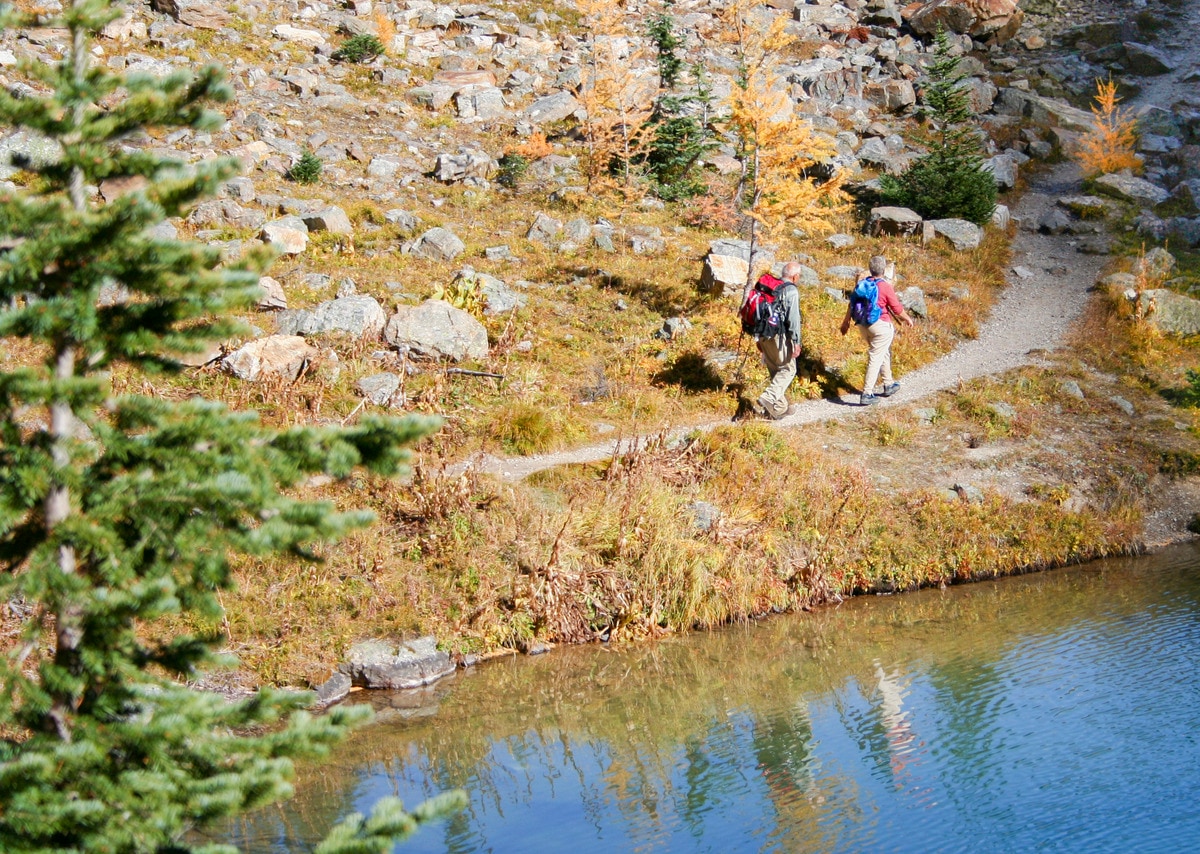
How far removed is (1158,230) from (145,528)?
28.2m

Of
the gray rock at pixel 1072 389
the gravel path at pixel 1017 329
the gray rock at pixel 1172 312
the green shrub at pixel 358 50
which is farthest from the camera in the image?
the green shrub at pixel 358 50

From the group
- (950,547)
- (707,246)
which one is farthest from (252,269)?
(707,246)

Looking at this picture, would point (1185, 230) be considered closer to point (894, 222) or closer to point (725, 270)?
point (894, 222)

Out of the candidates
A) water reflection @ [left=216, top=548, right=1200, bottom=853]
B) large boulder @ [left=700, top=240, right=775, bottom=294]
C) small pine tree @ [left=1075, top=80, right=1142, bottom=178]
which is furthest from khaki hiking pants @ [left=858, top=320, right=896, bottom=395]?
small pine tree @ [left=1075, top=80, right=1142, bottom=178]

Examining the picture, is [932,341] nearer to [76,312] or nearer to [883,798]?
[883,798]

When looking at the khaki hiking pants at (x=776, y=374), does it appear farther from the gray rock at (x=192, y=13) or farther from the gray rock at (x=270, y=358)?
the gray rock at (x=192, y=13)

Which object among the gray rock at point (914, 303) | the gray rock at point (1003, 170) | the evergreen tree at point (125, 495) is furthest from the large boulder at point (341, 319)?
the gray rock at point (1003, 170)

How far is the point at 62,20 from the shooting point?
15.8 feet

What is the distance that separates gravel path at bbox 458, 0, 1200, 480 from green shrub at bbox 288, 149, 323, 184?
13.7m

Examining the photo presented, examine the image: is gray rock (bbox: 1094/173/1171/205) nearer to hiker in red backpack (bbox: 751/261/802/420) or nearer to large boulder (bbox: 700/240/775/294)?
large boulder (bbox: 700/240/775/294)

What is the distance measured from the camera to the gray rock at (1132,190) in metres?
29.6

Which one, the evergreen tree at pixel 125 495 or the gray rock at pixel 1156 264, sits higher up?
the evergreen tree at pixel 125 495

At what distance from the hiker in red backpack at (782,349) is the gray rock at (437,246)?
8.64 m

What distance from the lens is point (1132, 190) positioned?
98.1ft
